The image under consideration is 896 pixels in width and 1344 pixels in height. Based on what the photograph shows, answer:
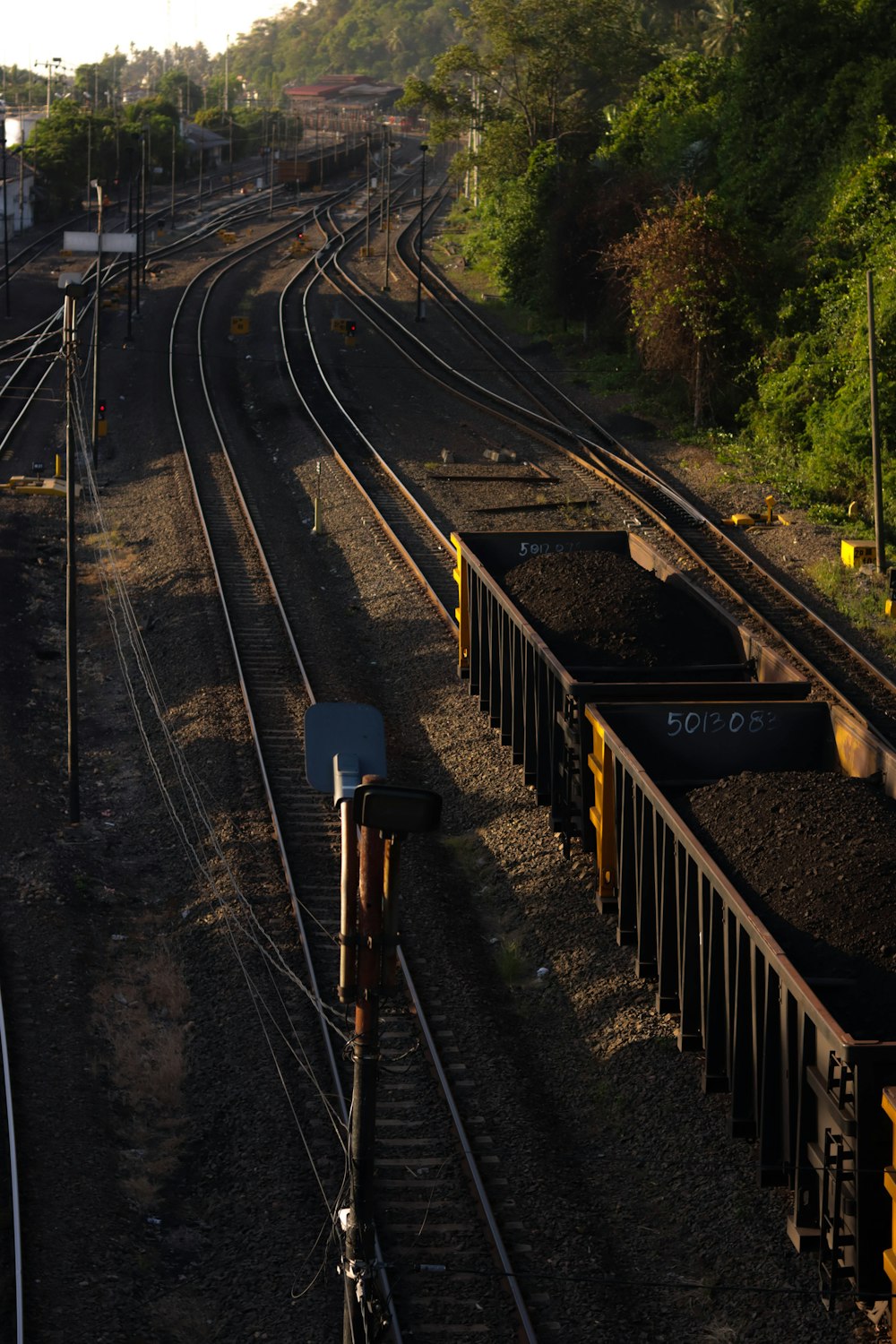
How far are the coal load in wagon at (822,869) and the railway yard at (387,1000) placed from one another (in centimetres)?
3

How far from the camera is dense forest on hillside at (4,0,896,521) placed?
36031 millimetres

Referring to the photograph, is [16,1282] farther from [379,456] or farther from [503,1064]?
[379,456]

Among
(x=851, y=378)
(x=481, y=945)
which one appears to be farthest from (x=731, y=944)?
(x=851, y=378)

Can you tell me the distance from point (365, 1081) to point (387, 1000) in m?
6.22

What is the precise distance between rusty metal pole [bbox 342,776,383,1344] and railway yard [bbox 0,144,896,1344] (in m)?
0.32

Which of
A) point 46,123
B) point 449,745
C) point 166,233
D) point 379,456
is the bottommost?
point 449,745

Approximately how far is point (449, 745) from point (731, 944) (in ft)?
32.3

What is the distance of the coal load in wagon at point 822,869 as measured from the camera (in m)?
9.62

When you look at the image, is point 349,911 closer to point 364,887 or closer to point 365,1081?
point 364,887

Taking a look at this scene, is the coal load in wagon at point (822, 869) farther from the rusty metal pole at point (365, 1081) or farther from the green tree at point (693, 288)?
the green tree at point (693, 288)

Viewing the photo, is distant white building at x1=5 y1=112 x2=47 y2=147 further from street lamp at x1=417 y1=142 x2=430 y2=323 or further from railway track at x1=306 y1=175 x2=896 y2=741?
railway track at x1=306 y1=175 x2=896 y2=741

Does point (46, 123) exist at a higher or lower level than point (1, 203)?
higher

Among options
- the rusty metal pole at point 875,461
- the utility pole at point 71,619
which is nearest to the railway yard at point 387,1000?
the utility pole at point 71,619

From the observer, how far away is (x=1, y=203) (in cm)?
7800
